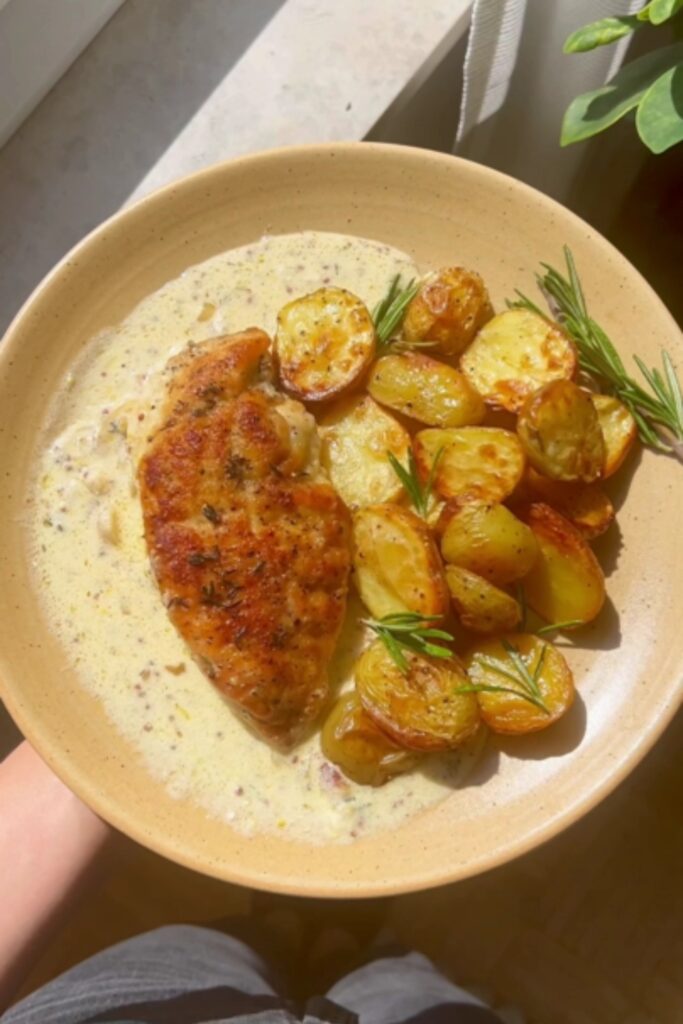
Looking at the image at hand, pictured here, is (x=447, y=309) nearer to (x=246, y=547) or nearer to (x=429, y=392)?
(x=429, y=392)

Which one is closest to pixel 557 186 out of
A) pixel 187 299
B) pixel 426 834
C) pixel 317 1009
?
pixel 187 299

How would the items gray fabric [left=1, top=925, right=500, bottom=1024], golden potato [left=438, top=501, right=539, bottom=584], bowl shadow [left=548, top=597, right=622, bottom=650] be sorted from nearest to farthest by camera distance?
1. golden potato [left=438, top=501, right=539, bottom=584]
2. bowl shadow [left=548, top=597, right=622, bottom=650]
3. gray fabric [left=1, top=925, right=500, bottom=1024]

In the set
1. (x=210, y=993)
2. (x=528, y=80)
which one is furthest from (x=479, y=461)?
(x=210, y=993)

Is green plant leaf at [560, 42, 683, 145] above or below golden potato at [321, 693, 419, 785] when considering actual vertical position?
above

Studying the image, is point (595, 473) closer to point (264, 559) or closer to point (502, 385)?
point (502, 385)

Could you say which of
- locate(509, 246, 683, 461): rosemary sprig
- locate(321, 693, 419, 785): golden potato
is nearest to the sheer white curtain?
locate(509, 246, 683, 461): rosemary sprig

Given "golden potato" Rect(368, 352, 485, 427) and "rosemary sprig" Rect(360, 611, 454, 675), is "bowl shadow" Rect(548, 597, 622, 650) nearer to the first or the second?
"rosemary sprig" Rect(360, 611, 454, 675)

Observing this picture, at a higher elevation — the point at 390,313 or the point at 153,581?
the point at 390,313
